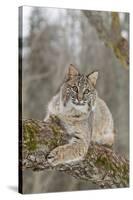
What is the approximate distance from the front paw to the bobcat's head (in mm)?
354

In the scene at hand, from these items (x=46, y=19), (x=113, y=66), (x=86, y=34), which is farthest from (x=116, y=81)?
(x=46, y=19)

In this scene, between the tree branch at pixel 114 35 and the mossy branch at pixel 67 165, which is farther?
the tree branch at pixel 114 35

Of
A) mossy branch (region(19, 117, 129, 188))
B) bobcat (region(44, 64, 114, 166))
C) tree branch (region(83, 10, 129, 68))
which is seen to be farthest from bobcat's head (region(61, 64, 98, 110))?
tree branch (region(83, 10, 129, 68))

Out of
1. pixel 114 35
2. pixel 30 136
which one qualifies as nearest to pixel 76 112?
pixel 30 136

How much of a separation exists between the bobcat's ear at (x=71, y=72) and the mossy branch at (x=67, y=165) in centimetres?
33

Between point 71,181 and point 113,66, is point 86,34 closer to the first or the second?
point 113,66

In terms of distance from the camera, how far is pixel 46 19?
4.61 metres

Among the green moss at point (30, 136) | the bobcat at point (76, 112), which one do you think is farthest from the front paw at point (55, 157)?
the green moss at point (30, 136)

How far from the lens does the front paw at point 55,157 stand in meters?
4.58

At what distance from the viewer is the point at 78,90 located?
466 cm

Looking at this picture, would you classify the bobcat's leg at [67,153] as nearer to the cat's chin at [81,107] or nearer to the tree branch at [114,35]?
the cat's chin at [81,107]

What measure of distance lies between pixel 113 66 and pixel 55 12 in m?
0.64

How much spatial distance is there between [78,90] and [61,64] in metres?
0.23

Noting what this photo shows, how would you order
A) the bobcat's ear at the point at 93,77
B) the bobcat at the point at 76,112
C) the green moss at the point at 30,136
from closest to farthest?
the green moss at the point at 30,136 < the bobcat at the point at 76,112 < the bobcat's ear at the point at 93,77
